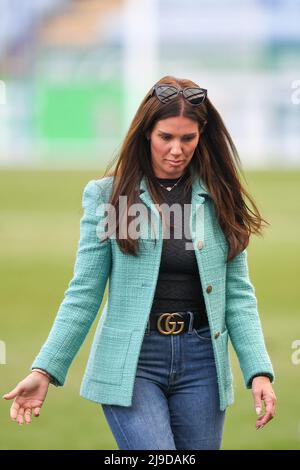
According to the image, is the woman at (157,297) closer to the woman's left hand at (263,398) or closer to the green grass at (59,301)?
the woman's left hand at (263,398)

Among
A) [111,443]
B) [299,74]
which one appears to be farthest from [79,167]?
[111,443]

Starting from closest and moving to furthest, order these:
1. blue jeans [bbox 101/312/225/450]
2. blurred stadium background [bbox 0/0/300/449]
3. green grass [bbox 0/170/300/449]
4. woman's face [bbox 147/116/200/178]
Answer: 1. blue jeans [bbox 101/312/225/450]
2. woman's face [bbox 147/116/200/178]
3. green grass [bbox 0/170/300/449]
4. blurred stadium background [bbox 0/0/300/449]

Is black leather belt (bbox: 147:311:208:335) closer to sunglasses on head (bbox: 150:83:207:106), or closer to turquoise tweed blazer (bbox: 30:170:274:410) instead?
turquoise tweed blazer (bbox: 30:170:274:410)

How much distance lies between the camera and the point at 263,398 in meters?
4.53

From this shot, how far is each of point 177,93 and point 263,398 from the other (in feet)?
3.76

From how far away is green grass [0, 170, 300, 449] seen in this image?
26.3ft

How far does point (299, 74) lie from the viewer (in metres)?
56.2

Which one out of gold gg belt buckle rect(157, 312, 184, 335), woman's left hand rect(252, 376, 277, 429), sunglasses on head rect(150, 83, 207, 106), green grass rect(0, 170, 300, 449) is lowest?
green grass rect(0, 170, 300, 449)

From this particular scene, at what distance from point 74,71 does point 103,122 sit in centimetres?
291

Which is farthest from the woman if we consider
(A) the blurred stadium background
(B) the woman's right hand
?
(A) the blurred stadium background

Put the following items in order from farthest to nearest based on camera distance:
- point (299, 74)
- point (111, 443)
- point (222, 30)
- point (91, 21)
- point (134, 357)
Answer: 1. point (91, 21)
2. point (222, 30)
3. point (299, 74)
4. point (111, 443)
5. point (134, 357)

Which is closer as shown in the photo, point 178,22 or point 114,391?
point 114,391
